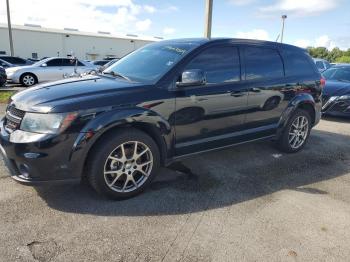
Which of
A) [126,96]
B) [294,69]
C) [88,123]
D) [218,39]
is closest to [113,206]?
[88,123]

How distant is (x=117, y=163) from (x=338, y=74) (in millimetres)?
8427

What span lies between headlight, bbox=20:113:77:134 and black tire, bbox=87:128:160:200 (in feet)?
1.32

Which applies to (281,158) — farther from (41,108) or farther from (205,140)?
(41,108)

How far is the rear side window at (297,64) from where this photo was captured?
5.10m

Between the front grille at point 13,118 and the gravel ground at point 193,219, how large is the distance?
2.64ft

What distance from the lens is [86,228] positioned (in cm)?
302

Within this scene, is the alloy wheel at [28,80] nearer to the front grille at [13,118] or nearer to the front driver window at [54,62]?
the front driver window at [54,62]

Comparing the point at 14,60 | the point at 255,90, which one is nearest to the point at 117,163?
the point at 255,90

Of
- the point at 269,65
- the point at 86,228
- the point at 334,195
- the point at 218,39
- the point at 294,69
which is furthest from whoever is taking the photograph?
the point at 294,69

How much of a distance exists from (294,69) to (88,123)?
353 centimetres

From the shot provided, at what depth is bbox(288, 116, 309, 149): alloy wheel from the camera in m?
5.38

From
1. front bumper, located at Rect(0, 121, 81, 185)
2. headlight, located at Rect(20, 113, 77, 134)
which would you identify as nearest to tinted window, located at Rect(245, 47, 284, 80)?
headlight, located at Rect(20, 113, 77, 134)

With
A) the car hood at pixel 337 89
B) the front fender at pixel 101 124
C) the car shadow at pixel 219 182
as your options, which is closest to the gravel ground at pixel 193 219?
the car shadow at pixel 219 182

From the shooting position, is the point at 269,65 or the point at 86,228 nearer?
the point at 86,228
